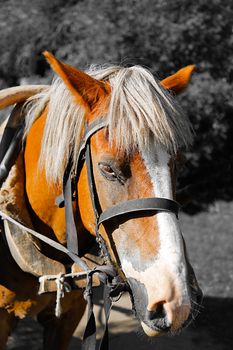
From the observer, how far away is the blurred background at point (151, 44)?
453 centimetres

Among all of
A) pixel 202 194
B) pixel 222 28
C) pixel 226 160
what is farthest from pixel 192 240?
pixel 222 28

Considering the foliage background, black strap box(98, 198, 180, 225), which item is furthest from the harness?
the foliage background

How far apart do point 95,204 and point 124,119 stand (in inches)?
12.9

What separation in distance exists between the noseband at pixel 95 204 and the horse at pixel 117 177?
0.01 m

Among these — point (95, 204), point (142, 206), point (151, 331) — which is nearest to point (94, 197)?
point (95, 204)

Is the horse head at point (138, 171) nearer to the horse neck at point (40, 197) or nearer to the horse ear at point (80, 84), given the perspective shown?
the horse ear at point (80, 84)

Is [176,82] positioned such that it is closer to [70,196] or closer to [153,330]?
[70,196]

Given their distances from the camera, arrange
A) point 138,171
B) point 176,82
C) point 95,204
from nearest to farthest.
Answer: point 138,171, point 95,204, point 176,82

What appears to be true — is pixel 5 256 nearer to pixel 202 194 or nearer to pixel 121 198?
pixel 121 198

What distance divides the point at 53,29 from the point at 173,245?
318 centimetres

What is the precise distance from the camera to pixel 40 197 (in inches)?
96.7

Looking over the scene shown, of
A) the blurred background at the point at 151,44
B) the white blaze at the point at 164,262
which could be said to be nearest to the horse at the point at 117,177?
the white blaze at the point at 164,262

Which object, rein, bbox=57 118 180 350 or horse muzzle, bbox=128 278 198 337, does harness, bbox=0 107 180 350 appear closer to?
rein, bbox=57 118 180 350

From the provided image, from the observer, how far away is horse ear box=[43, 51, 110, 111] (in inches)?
82.1
